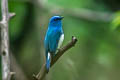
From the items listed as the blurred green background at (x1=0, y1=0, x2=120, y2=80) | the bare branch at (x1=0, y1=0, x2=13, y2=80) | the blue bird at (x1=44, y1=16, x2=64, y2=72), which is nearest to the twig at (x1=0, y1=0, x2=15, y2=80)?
the bare branch at (x1=0, y1=0, x2=13, y2=80)

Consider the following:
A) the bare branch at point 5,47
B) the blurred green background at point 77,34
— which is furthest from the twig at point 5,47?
the blurred green background at point 77,34

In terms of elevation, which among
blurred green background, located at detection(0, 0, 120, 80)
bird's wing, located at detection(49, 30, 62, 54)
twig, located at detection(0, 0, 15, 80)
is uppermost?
twig, located at detection(0, 0, 15, 80)

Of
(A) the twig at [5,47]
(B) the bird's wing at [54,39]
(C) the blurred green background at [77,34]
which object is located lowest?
(C) the blurred green background at [77,34]

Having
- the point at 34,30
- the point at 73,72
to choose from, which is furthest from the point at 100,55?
the point at 73,72

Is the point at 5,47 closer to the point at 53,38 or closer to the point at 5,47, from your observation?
the point at 5,47

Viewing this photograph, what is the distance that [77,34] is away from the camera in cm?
569

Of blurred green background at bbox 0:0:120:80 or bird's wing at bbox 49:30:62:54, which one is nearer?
bird's wing at bbox 49:30:62:54

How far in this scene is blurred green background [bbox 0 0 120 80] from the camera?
5711mm

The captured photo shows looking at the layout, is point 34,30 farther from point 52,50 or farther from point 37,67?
point 52,50

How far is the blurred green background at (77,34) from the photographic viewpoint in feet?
18.7

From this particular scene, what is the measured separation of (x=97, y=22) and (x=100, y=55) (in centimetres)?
54

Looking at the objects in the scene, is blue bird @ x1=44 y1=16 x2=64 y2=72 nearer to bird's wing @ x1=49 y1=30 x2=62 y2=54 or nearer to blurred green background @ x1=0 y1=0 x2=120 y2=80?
bird's wing @ x1=49 y1=30 x2=62 y2=54

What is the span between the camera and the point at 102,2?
6.07m

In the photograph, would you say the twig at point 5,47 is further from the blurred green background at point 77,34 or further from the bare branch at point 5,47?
the blurred green background at point 77,34
